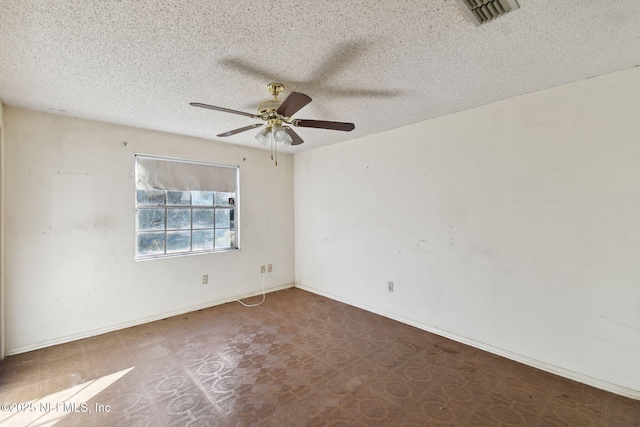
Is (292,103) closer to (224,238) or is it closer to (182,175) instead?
(182,175)

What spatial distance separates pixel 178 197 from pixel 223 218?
28.4 inches

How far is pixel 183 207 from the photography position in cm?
383

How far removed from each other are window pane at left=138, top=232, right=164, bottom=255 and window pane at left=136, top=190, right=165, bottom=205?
42 centimetres

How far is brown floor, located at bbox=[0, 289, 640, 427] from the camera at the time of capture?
1.85m

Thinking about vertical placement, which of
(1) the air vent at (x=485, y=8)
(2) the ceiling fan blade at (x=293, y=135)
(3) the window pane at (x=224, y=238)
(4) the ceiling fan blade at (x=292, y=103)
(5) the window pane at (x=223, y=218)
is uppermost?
(1) the air vent at (x=485, y=8)

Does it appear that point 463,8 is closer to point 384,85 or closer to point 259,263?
point 384,85

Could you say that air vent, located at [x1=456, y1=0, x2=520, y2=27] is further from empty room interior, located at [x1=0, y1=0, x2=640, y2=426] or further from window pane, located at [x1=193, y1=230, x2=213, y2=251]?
window pane, located at [x1=193, y1=230, x2=213, y2=251]

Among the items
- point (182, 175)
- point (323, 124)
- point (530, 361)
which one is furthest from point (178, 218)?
point (530, 361)

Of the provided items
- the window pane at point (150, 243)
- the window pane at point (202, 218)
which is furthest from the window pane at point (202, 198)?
the window pane at point (150, 243)

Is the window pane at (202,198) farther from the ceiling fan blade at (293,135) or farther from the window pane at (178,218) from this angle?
the ceiling fan blade at (293,135)

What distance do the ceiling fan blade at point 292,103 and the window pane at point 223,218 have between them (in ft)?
8.64

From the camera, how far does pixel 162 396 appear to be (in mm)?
2059

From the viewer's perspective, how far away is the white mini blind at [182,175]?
3.47 m

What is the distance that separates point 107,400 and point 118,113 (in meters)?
2.64
